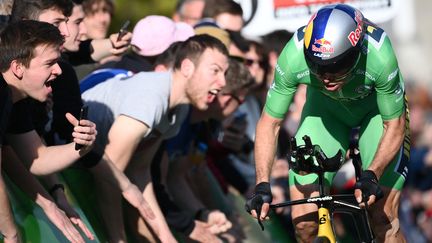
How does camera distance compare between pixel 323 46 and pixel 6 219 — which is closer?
pixel 6 219

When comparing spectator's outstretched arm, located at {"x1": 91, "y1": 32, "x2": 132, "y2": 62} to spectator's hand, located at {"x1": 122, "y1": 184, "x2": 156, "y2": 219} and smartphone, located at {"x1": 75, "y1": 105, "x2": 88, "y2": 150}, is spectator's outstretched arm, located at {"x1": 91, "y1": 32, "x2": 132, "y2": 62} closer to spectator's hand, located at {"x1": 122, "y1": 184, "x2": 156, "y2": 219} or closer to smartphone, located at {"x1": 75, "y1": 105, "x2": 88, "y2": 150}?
spectator's hand, located at {"x1": 122, "y1": 184, "x2": 156, "y2": 219}

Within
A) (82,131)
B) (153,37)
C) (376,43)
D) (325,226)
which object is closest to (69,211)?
(82,131)

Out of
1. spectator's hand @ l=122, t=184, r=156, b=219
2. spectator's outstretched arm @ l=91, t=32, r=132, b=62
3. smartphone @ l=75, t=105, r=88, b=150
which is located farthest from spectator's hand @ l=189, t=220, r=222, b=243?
smartphone @ l=75, t=105, r=88, b=150

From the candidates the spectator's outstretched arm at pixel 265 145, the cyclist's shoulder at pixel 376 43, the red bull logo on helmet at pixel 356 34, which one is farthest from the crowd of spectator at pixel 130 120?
the red bull logo on helmet at pixel 356 34

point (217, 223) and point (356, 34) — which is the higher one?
point (356, 34)

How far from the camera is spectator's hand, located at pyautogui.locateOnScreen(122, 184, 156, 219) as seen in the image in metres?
8.71

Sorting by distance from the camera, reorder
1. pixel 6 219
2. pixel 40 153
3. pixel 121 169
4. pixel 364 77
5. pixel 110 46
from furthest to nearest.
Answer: pixel 110 46
pixel 121 169
pixel 364 77
pixel 40 153
pixel 6 219

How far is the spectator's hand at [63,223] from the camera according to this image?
7980 mm

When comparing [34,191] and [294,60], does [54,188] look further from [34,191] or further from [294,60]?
[294,60]

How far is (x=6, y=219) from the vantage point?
7336 millimetres

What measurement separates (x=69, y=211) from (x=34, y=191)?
17.3 inches

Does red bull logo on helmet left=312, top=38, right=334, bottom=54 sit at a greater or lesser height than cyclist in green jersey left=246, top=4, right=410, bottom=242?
greater

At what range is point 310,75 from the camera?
331 inches

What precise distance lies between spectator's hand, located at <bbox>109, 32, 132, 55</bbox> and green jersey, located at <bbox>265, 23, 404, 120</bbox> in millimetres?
1526
